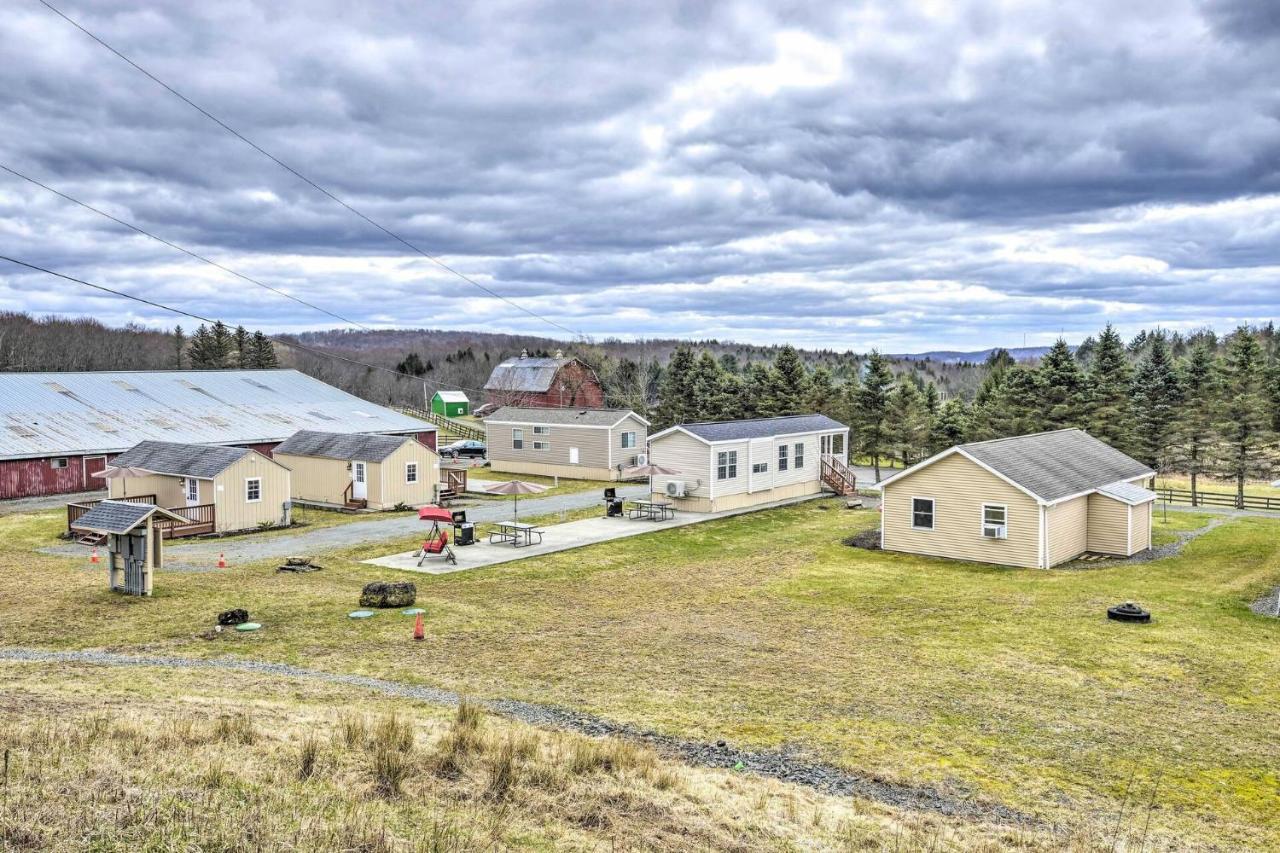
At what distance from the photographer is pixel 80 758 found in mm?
8266

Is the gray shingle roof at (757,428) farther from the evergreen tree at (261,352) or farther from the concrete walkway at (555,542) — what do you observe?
the evergreen tree at (261,352)

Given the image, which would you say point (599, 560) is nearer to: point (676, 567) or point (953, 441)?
point (676, 567)

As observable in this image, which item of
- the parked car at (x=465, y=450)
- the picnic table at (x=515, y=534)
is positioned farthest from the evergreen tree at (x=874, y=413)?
the picnic table at (x=515, y=534)

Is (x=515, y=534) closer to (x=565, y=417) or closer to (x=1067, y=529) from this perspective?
(x=1067, y=529)

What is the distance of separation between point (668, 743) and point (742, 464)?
2731 cm

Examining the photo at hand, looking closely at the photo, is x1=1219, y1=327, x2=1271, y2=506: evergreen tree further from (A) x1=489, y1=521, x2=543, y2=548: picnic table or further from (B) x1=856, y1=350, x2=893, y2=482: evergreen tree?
(A) x1=489, y1=521, x2=543, y2=548: picnic table

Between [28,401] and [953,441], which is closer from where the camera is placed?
[28,401]

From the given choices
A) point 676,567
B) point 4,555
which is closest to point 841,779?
point 676,567

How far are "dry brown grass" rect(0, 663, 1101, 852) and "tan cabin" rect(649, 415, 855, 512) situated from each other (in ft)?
85.8

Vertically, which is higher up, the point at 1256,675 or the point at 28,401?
the point at 28,401

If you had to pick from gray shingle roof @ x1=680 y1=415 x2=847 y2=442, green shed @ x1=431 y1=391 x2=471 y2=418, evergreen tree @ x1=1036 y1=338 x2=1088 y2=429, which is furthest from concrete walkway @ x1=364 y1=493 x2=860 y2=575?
green shed @ x1=431 y1=391 x2=471 y2=418

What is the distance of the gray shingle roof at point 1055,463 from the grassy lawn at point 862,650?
2833 millimetres

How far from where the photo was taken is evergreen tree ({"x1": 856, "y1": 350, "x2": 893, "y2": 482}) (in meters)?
51.3

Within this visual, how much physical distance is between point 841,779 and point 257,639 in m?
11.1
